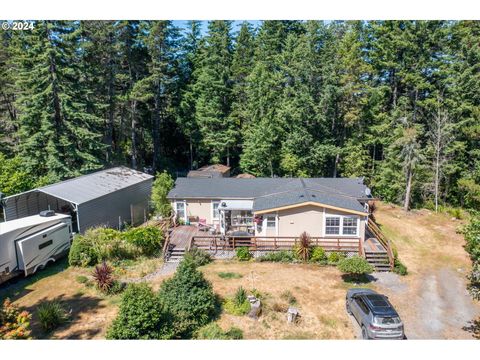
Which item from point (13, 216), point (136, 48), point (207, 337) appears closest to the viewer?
point (207, 337)

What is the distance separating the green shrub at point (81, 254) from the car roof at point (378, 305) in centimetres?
1350

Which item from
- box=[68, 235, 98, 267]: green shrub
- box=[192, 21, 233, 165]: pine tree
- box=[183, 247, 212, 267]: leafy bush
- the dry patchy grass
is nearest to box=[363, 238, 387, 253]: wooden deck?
the dry patchy grass

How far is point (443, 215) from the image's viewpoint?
25625 millimetres

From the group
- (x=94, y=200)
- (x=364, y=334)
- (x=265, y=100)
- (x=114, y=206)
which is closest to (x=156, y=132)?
(x=265, y=100)

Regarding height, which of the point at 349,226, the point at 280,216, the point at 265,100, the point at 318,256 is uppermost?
the point at 265,100

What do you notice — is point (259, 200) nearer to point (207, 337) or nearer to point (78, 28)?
point (207, 337)

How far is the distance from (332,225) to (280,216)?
9.64ft

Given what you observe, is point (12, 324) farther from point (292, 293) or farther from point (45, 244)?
point (292, 293)

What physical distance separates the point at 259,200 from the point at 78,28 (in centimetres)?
→ 1980

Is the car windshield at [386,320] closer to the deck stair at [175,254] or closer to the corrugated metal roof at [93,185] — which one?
the deck stair at [175,254]

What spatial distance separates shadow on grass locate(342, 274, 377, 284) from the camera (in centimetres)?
1528

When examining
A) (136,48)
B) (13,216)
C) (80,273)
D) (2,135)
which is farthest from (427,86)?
(2,135)

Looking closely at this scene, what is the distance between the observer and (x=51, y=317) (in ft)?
38.8

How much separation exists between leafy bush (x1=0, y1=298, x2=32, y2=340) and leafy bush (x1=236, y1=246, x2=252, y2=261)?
996cm
